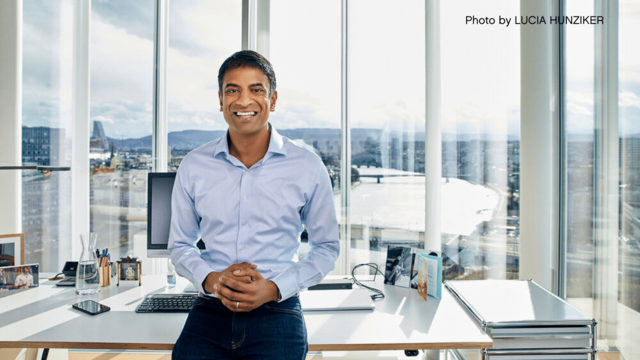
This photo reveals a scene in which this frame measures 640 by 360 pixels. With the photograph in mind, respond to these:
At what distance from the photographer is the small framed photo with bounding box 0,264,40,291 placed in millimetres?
1965

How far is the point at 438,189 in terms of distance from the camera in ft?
9.59

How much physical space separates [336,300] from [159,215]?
942 millimetres

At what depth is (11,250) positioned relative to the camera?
207cm

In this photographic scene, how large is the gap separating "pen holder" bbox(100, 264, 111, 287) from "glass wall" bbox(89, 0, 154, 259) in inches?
46.6

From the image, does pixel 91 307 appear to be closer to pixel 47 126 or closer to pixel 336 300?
pixel 336 300

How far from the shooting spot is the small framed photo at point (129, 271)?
81.2 inches

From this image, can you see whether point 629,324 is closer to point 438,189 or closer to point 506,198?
point 506,198

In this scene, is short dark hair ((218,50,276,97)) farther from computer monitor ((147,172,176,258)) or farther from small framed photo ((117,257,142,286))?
→ small framed photo ((117,257,142,286))

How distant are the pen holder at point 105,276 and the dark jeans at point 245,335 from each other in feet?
2.93

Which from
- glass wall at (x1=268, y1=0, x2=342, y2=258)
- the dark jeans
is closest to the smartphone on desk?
the dark jeans

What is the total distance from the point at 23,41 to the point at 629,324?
392 cm

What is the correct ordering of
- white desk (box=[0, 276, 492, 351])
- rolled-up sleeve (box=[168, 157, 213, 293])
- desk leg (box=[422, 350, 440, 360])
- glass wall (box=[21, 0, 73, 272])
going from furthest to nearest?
glass wall (box=[21, 0, 73, 272]), desk leg (box=[422, 350, 440, 360]), rolled-up sleeve (box=[168, 157, 213, 293]), white desk (box=[0, 276, 492, 351])

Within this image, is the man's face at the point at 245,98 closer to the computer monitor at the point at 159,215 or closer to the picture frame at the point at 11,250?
the computer monitor at the point at 159,215

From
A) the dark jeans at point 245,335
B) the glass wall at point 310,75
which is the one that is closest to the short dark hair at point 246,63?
the dark jeans at point 245,335
